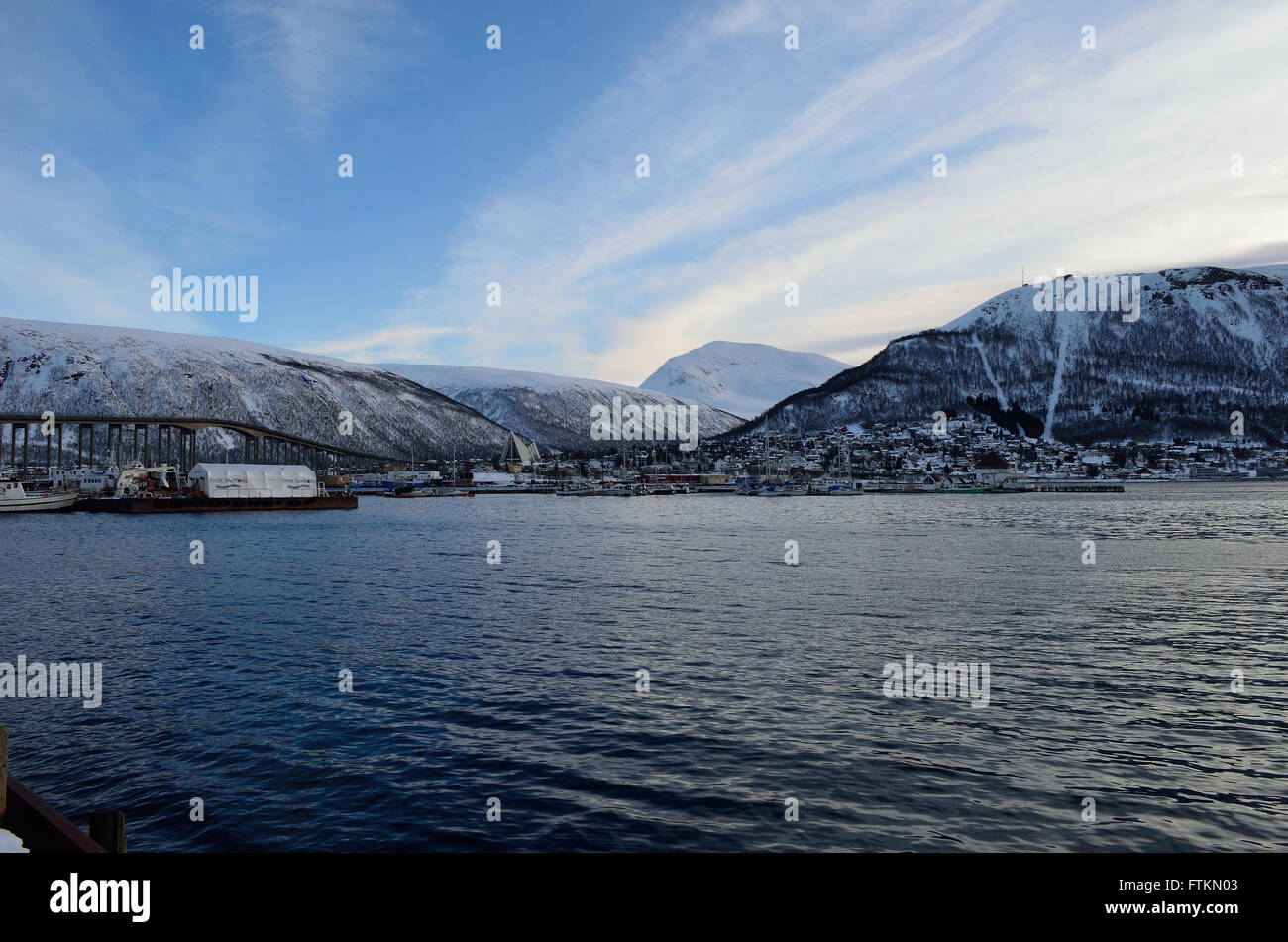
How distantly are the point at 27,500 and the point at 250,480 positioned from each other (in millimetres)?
33873

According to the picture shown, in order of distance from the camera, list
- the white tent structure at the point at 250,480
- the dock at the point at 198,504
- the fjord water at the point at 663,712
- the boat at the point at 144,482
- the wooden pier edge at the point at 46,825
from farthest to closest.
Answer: the boat at the point at 144,482 → the white tent structure at the point at 250,480 → the dock at the point at 198,504 → the fjord water at the point at 663,712 → the wooden pier edge at the point at 46,825

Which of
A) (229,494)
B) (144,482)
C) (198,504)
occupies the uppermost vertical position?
(144,482)

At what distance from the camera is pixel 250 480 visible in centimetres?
15062

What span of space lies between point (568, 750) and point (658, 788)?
302 cm

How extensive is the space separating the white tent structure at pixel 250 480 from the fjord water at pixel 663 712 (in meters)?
106

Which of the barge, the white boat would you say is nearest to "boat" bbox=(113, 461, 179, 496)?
the barge

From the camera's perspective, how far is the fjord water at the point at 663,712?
1414 centimetres

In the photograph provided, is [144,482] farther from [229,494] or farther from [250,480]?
[250,480]

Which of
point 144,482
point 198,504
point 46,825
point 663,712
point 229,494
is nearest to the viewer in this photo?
point 46,825

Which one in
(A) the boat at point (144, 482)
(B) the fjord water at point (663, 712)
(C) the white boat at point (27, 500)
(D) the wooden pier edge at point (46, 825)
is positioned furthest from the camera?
(A) the boat at point (144, 482)

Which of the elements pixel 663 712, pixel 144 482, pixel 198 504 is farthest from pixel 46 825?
pixel 144 482

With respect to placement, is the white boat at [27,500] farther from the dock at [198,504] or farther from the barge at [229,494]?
the barge at [229,494]

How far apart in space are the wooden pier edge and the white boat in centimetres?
14762

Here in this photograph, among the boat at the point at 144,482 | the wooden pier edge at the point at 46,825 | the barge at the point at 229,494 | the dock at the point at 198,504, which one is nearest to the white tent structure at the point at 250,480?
the barge at the point at 229,494
